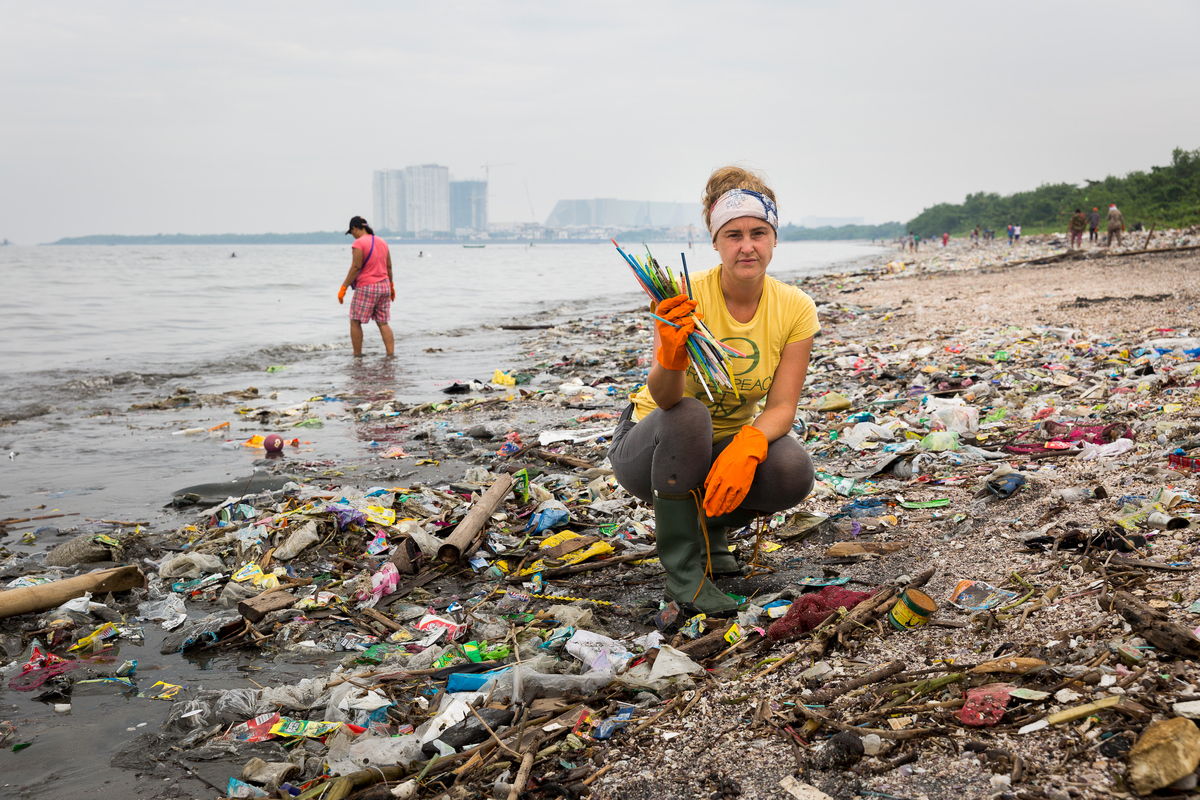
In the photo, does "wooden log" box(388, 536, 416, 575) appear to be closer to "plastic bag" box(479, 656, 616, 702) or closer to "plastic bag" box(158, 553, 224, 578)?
"plastic bag" box(158, 553, 224, 578)

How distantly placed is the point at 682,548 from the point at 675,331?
0.89 metres

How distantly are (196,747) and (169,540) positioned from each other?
229 cm

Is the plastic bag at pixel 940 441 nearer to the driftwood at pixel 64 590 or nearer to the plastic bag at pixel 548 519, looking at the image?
the plastic bag at pixel 548 519

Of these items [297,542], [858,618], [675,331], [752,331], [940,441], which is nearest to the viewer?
[858,618]

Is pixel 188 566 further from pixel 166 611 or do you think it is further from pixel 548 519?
pixel 548 519

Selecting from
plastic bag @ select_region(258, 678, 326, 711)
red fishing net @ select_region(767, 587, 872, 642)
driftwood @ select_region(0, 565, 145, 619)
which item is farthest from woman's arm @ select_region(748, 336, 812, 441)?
driftwood @ select_region(0, 565, 145, 619)

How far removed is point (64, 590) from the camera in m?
3.41

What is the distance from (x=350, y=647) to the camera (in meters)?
3.06

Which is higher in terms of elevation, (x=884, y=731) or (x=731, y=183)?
(x=731, y=183)

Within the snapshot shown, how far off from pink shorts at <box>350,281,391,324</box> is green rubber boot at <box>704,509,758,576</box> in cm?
889

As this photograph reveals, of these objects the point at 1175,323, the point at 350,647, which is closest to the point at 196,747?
the point at 350,647

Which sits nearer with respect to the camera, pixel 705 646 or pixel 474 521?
pixel 705 646

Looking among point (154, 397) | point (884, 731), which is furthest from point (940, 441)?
point (154, 397)

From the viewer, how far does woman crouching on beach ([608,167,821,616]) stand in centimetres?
296
